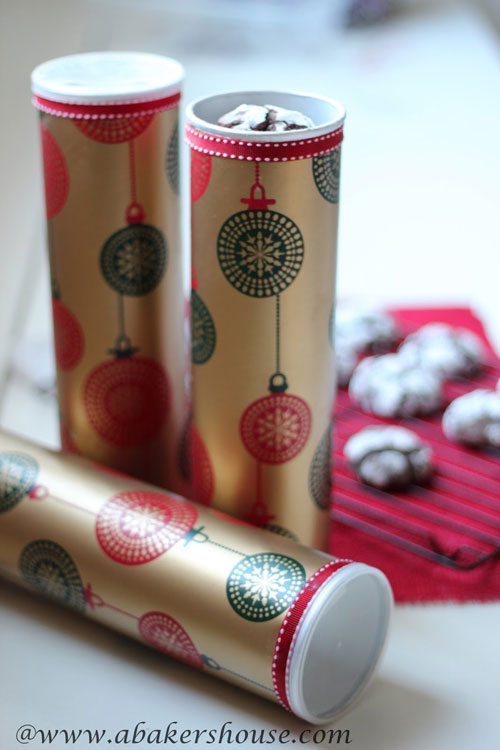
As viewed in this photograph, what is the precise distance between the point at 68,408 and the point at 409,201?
0.83 meters

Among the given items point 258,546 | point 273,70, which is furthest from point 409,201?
point 258,546

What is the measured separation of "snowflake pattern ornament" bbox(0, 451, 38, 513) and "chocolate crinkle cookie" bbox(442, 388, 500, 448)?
39 cm

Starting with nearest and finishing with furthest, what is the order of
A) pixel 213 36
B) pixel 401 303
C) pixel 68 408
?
pixel 68 408 < pixel 401 303 < pixel 213 36

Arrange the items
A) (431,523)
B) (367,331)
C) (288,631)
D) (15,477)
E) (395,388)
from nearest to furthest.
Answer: (288,631) → (15,477) → (431,523) → (395,388) → (367,331)

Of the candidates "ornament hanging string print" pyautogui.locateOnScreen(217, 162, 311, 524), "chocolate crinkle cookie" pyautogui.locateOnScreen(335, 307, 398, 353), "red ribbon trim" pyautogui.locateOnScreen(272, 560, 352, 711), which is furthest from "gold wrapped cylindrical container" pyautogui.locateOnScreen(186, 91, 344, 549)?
"chocolate crinkle cookie" pyautogui.locateOnScreen(335, 307, 398, 353)

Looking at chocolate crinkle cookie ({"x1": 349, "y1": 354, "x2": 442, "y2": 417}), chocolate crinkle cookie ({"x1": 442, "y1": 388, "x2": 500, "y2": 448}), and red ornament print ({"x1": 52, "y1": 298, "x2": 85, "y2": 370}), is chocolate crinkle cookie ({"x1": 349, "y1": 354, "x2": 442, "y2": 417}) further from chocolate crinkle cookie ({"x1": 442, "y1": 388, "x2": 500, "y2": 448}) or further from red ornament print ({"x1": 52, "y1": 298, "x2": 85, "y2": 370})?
red ornament print ({"x1": 52, "y1": 298, "x2": 85, "y2": 370})

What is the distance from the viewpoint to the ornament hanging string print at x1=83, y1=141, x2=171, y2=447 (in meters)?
0.73

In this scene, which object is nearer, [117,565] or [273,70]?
[117,565]

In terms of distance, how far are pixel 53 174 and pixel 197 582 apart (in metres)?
0.31

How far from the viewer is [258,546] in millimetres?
650

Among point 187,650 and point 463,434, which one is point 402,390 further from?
point 187,650

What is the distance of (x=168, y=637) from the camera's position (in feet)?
2.12

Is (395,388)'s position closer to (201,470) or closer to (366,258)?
(201,470)

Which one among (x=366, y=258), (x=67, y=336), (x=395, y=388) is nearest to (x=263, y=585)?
(x=67, y=336)
